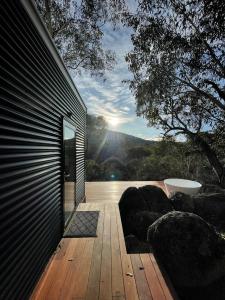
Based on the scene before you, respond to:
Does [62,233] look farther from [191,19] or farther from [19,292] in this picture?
[191,19]

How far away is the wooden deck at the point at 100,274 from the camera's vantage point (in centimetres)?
265

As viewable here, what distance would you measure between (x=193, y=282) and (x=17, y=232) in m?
2.61

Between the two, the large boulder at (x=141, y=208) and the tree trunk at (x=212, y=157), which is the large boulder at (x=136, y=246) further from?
the tree trunk at (x=212, y=157)

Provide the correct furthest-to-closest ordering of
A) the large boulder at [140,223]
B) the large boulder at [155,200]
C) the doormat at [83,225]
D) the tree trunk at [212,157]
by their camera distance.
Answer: the tree trunk at [212,157]
the large boulder at [155,200]
the large boulder at [140,223]
the doormat at [83,225]

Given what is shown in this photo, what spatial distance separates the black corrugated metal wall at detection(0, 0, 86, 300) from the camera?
6.45 ft

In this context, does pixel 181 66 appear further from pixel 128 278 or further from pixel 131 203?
pixel 128 278

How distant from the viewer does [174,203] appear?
23.4 ft

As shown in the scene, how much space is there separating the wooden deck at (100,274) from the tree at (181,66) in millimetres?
6078

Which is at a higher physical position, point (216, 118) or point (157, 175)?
point (216, 118)

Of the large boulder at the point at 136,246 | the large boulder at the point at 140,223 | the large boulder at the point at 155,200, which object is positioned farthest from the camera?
the large boulder at the point at 155,200

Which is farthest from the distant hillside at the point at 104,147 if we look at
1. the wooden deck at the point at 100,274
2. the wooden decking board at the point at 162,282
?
the wooden decking board at the point at 162,282

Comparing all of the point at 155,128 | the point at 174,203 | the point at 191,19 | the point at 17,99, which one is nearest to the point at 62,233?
the point at 17,99

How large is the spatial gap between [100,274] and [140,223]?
8.24 feet

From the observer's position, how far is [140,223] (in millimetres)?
5457
